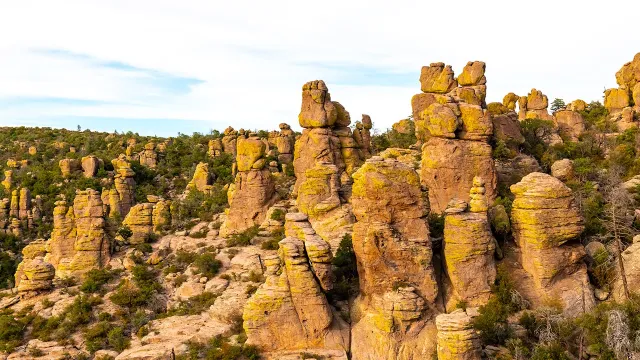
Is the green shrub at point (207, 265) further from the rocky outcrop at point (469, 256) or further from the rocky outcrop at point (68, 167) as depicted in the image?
the rocky outcrop at point (68, 167)

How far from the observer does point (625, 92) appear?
58.5 metres

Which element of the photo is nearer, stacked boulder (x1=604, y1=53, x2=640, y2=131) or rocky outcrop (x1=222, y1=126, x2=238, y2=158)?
stacked boulder (x1=604, y1=53, x2=640, y2=131)

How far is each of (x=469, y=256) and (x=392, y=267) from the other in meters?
3.83

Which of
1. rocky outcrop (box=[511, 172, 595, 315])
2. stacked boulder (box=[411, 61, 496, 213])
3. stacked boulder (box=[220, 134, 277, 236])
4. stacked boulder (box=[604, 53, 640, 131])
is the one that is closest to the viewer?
rocky outcrop (box=[511, 172, 595, 315])

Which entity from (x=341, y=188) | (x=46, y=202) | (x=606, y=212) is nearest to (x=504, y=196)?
(x=606, y=212)

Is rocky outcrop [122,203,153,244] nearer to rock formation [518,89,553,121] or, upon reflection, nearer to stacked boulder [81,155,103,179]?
stacked boulder [81,155,103,179]

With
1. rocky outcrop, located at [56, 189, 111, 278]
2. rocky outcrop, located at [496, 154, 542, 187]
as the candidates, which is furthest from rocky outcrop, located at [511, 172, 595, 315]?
rocky outcrop, located at [56, 189, 111, 278]

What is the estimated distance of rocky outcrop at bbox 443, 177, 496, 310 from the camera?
83.7 feet

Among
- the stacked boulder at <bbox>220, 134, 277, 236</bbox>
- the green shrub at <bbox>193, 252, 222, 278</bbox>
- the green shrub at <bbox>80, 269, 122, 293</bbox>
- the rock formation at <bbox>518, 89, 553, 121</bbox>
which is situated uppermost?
the rock formation at <bbox>518, 89, 553, 121</bbox>

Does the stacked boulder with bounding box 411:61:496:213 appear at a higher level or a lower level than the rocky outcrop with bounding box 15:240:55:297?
higher

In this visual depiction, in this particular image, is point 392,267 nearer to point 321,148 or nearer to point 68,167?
point 321,148

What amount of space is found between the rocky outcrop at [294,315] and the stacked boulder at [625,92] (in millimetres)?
45094

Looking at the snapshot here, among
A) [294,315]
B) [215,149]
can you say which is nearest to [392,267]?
[294,315]

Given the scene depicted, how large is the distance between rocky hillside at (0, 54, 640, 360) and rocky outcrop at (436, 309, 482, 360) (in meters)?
0.07
